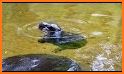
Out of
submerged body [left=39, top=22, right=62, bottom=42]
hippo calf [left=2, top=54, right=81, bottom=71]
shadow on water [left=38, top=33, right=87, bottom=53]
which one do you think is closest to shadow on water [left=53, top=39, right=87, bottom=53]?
shadow on water [left=38, top=33, right=87, bottom=53]

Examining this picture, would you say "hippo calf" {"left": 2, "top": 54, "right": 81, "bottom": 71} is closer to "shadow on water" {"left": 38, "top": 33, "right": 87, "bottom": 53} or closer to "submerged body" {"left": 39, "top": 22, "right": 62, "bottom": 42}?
"shadow on water" {"left": 38, "top": 33, "right": 87, "bottom": 53}

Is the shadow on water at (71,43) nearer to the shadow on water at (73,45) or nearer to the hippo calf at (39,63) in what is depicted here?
the shadow on water at (73,45)

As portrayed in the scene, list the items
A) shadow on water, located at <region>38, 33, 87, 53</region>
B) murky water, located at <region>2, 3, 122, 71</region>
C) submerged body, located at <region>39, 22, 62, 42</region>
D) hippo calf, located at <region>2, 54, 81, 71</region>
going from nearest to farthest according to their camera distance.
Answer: hippo calf, located at <region>2, 54, 81, 71</region>, murky water, located at <region>2, 3, 122, 71</region>, shadow on water, located at <region>38, 33, 87, 53</region>, submerged body, located at <region>39, 22, 62, 42</region>

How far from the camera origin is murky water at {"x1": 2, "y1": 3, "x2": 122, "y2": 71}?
5.62m

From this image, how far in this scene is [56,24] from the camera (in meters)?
7.11

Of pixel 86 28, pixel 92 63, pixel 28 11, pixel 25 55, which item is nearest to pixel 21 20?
pixel 28 11

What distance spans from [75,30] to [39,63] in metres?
1.93

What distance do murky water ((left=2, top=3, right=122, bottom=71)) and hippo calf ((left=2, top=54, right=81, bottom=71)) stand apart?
29 cm

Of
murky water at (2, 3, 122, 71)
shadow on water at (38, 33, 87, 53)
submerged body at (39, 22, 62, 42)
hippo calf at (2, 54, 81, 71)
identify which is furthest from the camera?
submerged body at (39, 22, 62, 42)

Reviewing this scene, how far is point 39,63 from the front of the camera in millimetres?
5090

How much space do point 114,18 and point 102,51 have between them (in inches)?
85.9

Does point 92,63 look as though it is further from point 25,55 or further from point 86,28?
point 86,28

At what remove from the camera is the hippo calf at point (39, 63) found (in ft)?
16.2

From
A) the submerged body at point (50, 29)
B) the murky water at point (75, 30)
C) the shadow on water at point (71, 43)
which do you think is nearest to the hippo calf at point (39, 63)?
the murky water at point (75, 30)
